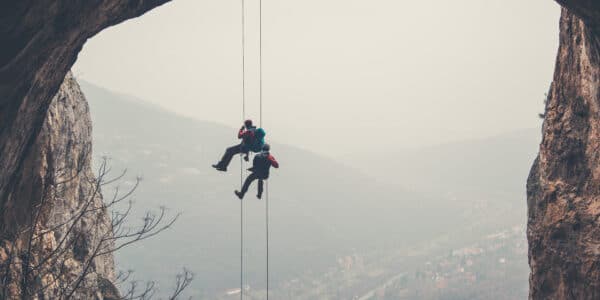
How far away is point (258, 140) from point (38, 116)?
757 centimetres

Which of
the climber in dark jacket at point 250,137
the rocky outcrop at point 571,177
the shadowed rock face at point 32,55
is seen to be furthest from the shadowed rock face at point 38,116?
the rocky outcrop at point 571,177

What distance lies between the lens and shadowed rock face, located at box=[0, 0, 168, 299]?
1104 centimetres

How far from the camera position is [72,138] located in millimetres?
23328

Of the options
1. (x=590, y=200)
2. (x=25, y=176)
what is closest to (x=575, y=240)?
(x=590, y=200)

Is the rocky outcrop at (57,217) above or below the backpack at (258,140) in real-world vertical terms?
below

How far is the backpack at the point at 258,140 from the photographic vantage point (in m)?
19.0

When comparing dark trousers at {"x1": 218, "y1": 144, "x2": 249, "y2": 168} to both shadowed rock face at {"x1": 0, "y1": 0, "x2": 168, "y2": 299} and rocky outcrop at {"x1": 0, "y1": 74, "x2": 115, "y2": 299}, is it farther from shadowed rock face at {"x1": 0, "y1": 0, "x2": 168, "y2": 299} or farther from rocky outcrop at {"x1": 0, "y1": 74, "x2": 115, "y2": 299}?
shadowed rock face at {"x1": 0, "y1": 0, "x2": 168, "y2": 299}

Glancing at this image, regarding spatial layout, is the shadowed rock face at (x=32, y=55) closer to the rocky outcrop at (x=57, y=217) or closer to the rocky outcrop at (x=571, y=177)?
the rocky outcrop at (x=57, y=217)

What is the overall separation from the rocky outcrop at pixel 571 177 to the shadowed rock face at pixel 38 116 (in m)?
13.2

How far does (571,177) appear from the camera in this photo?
17.7 meters

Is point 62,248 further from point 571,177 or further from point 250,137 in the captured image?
point 571,177

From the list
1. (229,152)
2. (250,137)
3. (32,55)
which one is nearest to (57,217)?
(229,152)

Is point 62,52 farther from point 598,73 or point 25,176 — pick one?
point 598,73

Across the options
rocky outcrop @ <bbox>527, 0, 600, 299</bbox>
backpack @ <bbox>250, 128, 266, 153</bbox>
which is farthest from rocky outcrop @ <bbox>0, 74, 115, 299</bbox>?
rocky outcrop @ <bbox>527, 0, 600, 299</bbox>
